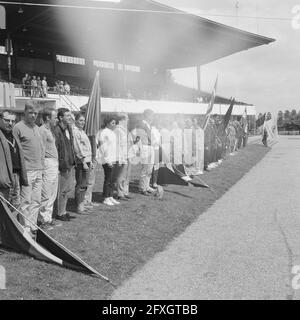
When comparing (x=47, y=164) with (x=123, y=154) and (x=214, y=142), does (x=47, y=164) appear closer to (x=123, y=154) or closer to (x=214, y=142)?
(x=123, y=154)

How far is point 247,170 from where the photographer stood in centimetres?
1677

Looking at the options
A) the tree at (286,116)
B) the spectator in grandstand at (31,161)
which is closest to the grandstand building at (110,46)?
the spectator in grandstand at (31,161)

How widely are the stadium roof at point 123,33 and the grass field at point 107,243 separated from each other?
62.6 feet

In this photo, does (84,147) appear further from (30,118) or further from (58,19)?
(58,19)

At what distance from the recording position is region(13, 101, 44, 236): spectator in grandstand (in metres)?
5.88

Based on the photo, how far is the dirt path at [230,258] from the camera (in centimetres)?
464

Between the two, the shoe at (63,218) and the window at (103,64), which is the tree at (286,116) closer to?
the window at (103,64)

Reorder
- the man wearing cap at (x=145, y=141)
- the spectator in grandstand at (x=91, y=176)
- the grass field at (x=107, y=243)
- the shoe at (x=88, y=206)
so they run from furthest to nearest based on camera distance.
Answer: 1. the man wearing cap at (x=145, y=141)
2. the shoe at (x=88, y=206)
3. the spectator in grandstand at (x=91, y=176)
4. the grass field at (x=107, y=243)

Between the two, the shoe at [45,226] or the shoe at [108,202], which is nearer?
the shoe at [45,226]

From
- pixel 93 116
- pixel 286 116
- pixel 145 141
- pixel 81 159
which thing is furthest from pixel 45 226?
pixel 286 116

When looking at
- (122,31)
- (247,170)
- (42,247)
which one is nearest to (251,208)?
(42,247)

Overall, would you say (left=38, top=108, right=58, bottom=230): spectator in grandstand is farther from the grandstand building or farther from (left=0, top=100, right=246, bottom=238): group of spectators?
the grandstand building

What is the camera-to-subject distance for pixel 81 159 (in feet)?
23.9
